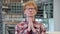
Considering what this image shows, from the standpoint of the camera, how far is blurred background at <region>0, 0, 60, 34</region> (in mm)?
2311

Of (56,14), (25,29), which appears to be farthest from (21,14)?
(25,29)

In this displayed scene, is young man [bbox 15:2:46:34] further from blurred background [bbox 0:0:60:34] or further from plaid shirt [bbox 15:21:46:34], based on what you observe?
blurred background [bbox 0:0:60:34]

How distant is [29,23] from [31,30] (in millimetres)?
85

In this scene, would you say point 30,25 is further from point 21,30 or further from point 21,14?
point 21,14

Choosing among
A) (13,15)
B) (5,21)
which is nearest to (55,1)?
(13,15)

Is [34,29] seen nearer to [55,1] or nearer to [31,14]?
[31,14]

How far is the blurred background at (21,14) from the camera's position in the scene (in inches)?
91.0

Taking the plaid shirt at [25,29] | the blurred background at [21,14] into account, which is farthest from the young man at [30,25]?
the blurred background at [21,14]

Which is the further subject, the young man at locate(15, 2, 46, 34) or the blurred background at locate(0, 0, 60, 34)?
the blurred background at locate(0, 0, 60, 34)

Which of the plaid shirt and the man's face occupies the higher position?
the man's face

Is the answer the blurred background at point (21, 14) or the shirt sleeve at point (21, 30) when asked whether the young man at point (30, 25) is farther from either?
the blurred background at point (21, 14)

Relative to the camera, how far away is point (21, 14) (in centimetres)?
232

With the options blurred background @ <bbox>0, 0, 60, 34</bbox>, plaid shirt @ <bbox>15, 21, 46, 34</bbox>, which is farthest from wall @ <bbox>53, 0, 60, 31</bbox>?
plaid shirt @ <bbox>15, 21, 46, 34</bbox>

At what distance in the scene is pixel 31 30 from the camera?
4.68 feet
